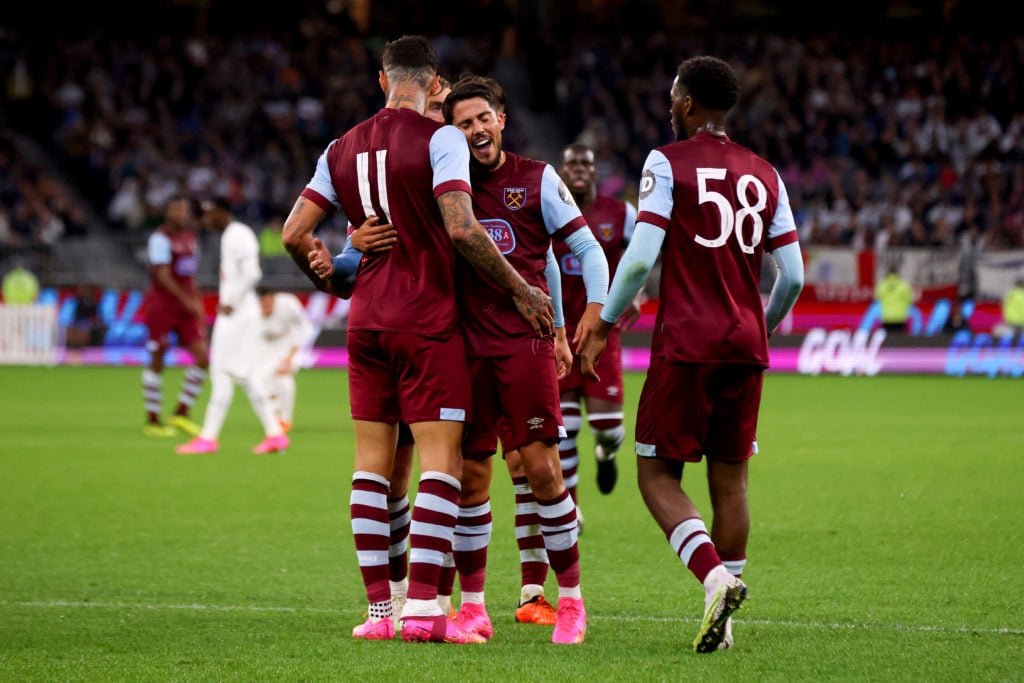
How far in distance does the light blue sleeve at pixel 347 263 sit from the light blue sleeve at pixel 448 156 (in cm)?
51

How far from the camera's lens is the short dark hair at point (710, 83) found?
555 cm

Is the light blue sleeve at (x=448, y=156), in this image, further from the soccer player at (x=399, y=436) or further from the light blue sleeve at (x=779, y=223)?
the light blue sleeve at (x=779, y=223)

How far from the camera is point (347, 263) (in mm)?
5711

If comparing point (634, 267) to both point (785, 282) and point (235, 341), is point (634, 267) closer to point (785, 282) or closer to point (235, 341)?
point (785, 282)

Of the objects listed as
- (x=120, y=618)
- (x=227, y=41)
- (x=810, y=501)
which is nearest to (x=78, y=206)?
(x=227, y=41)

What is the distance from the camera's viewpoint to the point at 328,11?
3900cm

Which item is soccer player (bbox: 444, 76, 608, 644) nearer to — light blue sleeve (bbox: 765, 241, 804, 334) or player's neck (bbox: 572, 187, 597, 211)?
light blue sleeve (bbox: 765, 241, 804, 334)

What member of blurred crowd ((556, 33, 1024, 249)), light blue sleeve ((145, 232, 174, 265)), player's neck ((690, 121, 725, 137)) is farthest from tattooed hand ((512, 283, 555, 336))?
blurred crowd ((556, 33, 1024, 249))

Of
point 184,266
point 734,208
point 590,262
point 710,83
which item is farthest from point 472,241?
point 184,266

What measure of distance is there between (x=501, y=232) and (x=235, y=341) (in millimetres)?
7863

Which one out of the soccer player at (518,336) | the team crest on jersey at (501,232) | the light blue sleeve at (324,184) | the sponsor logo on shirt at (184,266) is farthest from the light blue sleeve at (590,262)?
the sponsor logo on shirt at (184,266)

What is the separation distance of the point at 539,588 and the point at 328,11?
34656mm

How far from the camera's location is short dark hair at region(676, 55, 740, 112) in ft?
18.2

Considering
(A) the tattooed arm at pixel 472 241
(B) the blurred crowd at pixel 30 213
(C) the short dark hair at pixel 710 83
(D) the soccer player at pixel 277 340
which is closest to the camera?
(A) the tattooed arm at pixel 472 241
